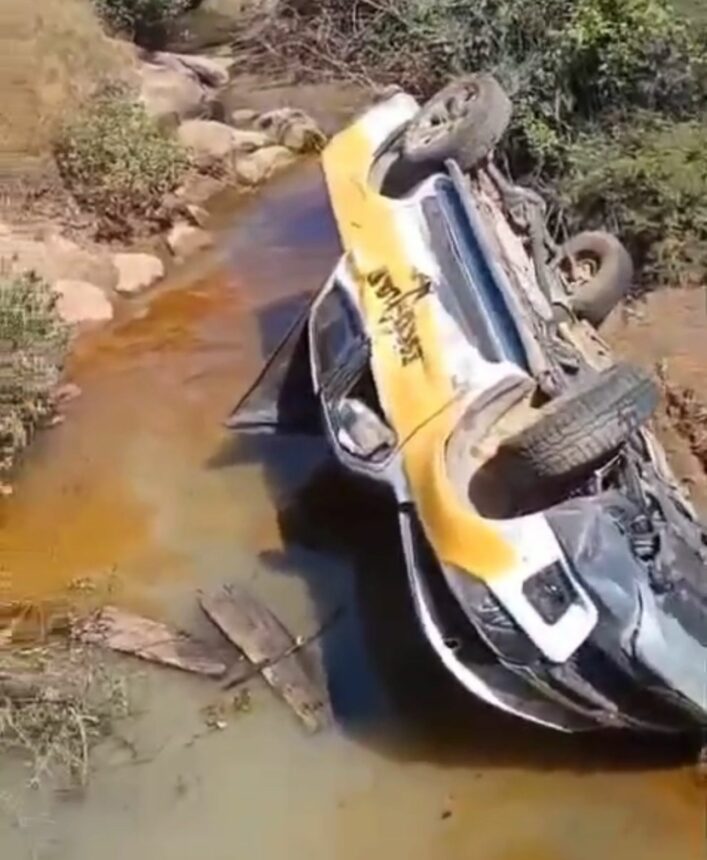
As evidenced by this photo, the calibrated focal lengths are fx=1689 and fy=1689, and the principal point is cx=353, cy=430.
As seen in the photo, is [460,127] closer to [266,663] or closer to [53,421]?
[53,421]

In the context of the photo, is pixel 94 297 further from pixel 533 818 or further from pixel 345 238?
pixel 533 818

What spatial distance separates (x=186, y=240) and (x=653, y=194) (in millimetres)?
3431

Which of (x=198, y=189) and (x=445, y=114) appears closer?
(x=445, y=114)

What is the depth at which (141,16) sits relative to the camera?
14852mm

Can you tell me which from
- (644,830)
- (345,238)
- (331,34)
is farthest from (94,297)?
(644,830)

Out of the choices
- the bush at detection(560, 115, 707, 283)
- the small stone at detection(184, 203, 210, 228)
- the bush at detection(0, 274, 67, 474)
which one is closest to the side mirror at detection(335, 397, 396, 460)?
the bush at detection(0, 274, 67, 474)

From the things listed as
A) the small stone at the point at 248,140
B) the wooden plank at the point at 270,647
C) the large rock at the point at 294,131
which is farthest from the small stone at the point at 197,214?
the wooden plank at the point at 270,647

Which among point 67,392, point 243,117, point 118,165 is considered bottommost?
point 243,117

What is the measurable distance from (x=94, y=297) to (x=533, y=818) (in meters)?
5.48

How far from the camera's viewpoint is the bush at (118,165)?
11.6 metres

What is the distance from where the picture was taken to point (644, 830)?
21.5 ft

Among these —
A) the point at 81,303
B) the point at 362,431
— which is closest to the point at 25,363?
the point at 81,303

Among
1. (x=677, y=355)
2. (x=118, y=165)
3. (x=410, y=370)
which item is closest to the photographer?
(x=410, y=370)

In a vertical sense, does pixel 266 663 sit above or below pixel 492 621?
below
